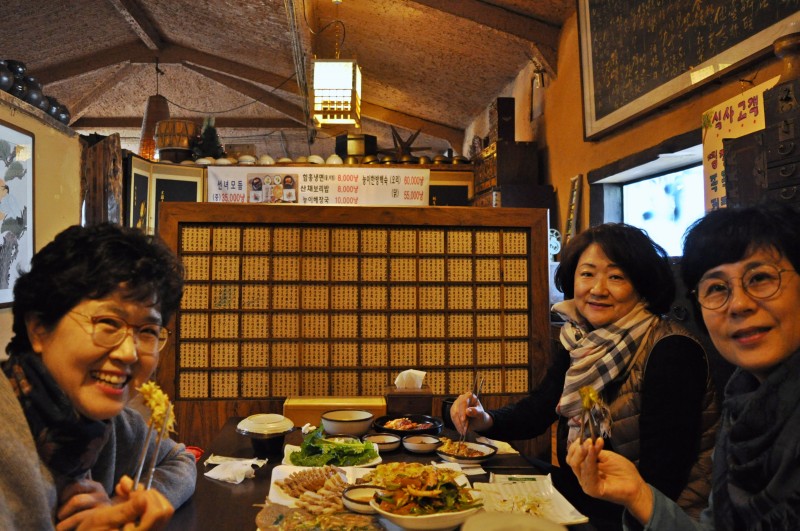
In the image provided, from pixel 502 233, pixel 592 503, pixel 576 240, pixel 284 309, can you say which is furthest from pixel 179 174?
pixel 592 503

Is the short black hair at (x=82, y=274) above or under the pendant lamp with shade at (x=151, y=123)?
under

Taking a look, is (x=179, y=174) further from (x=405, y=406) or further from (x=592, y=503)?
(x=592, y=503)

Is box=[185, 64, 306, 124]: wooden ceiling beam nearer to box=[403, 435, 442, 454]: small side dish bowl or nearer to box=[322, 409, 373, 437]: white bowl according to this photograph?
box=[322, 409, 373, 437]: white bowl

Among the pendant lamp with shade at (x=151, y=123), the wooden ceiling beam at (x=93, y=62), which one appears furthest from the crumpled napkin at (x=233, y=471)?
the wooden ceiling beam at (x=93, y=62)

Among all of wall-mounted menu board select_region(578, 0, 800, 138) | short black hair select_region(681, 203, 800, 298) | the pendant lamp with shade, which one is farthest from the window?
the pendant lamp with shade

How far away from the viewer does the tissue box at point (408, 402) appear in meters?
2.51

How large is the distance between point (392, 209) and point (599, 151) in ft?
9.83

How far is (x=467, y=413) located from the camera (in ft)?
7.41

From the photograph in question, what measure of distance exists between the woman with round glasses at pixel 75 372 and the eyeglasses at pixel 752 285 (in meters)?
1.19

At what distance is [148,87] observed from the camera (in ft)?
33.9

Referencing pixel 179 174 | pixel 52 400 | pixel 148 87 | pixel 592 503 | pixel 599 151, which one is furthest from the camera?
pixel 148 87

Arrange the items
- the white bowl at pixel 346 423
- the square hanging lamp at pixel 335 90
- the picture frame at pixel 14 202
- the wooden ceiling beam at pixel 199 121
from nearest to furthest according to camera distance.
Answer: the white bowl at pixel 346 423
the picture frame at pixel 14 202
the square hanging lamp at pixel 335 90
the wooden ceiling beam at pixel 199 121

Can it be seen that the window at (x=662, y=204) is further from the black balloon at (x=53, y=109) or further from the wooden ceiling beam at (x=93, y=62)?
the wooden ceiling beam at (x=93, y=62)

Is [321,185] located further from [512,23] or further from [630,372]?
[630,372]
